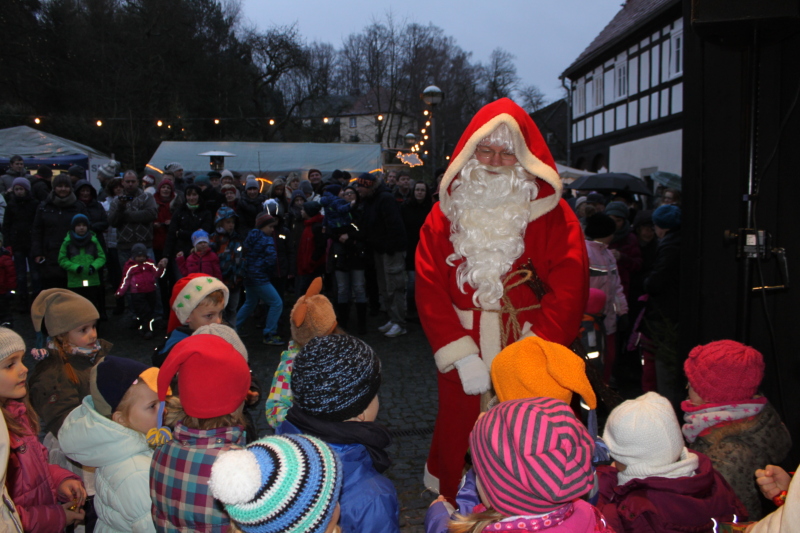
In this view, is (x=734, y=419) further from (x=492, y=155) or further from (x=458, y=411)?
(x=492, y=155)

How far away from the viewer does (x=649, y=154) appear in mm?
19234

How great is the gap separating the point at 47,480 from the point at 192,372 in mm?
896

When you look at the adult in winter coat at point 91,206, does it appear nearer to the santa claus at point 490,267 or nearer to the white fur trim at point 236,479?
the santa claus at point 490,267

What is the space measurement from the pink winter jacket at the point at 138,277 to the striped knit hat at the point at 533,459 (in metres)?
7.12

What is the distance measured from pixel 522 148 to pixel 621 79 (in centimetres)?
2107

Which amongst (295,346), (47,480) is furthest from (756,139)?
(47,480)

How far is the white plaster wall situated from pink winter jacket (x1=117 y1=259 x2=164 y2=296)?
47.8ft

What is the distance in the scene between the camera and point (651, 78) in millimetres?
19188

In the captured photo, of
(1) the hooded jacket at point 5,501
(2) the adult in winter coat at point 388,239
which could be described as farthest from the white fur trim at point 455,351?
(2) the adult in winter coat at point 388,239

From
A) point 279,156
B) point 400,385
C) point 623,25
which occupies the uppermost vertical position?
point 623,25

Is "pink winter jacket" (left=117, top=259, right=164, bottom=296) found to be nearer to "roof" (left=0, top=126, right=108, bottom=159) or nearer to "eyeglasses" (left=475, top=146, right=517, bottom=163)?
"eyeglasses" (left=475, top=146, right=517, bottom=163)

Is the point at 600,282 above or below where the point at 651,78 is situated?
below

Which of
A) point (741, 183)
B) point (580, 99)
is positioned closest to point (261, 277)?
point (741, 183)

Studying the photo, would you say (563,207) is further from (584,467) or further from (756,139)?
(584,467)
